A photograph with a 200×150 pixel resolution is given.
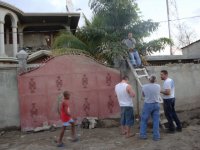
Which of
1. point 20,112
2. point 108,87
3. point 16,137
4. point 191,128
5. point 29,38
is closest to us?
point 191,128

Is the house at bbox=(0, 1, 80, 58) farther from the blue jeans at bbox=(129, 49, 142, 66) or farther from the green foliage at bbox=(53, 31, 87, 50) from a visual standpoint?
the blue jeans at bbox=(129, 49, 142, 66)

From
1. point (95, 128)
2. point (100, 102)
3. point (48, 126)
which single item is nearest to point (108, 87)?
point (100, 102)

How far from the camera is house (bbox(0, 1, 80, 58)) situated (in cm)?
1925

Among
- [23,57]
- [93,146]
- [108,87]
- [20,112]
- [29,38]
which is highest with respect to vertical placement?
[29,38]

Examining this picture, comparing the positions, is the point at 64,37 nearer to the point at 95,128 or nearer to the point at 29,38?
the point at 95,128

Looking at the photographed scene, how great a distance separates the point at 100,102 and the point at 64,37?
3.79 meters

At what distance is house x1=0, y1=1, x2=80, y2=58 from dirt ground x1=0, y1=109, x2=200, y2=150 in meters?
10.0

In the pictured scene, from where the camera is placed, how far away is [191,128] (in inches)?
359

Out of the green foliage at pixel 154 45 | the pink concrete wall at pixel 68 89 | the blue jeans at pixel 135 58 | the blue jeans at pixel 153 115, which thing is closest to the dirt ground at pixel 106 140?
the blue jeans at pixel 153 115

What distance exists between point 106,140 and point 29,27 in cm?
1521

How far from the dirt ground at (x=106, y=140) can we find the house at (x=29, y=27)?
10010mm

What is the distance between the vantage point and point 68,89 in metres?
10.8

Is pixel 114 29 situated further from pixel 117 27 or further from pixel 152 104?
pixel 152 104

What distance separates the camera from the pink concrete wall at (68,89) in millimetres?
10484
